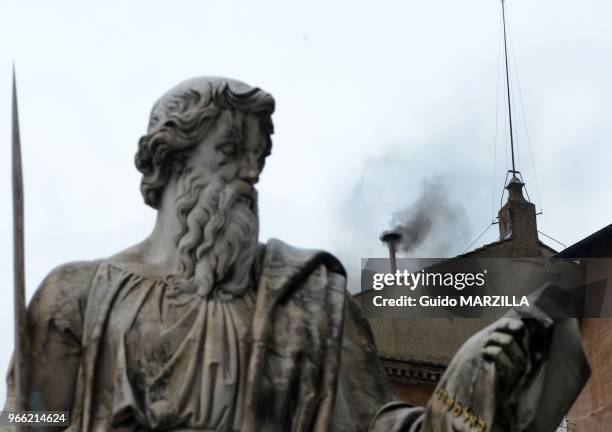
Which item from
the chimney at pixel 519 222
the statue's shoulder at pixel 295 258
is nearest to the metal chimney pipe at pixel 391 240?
the chimney at pixel 519 222

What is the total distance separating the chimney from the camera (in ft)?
148

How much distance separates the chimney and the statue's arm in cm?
3495

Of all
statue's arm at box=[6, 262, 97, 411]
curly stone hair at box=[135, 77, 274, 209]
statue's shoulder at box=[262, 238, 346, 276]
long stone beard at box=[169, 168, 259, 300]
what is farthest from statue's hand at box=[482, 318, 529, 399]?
statue's arm at box=[6, 262, 97, 411]

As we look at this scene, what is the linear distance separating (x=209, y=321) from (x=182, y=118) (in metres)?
1.21

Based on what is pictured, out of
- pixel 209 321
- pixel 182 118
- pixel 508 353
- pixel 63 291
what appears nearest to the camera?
pixel 508 353

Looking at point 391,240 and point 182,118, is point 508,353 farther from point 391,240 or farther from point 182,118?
point 391,240

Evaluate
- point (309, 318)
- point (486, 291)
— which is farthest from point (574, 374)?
point (486, 291)

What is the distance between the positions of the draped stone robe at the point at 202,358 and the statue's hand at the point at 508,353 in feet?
2.19

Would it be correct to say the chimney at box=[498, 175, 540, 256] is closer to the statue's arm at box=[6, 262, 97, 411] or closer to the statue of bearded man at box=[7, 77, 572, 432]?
the statue of bearded man at box=[7, 77, 572, 432]

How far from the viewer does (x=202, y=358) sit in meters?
9.16

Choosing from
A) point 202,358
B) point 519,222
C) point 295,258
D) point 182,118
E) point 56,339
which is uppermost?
point 519,222

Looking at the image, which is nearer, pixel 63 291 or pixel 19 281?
pixel 19 281

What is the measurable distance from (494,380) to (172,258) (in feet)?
6.65

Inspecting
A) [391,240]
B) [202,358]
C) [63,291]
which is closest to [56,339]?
[63,291]
